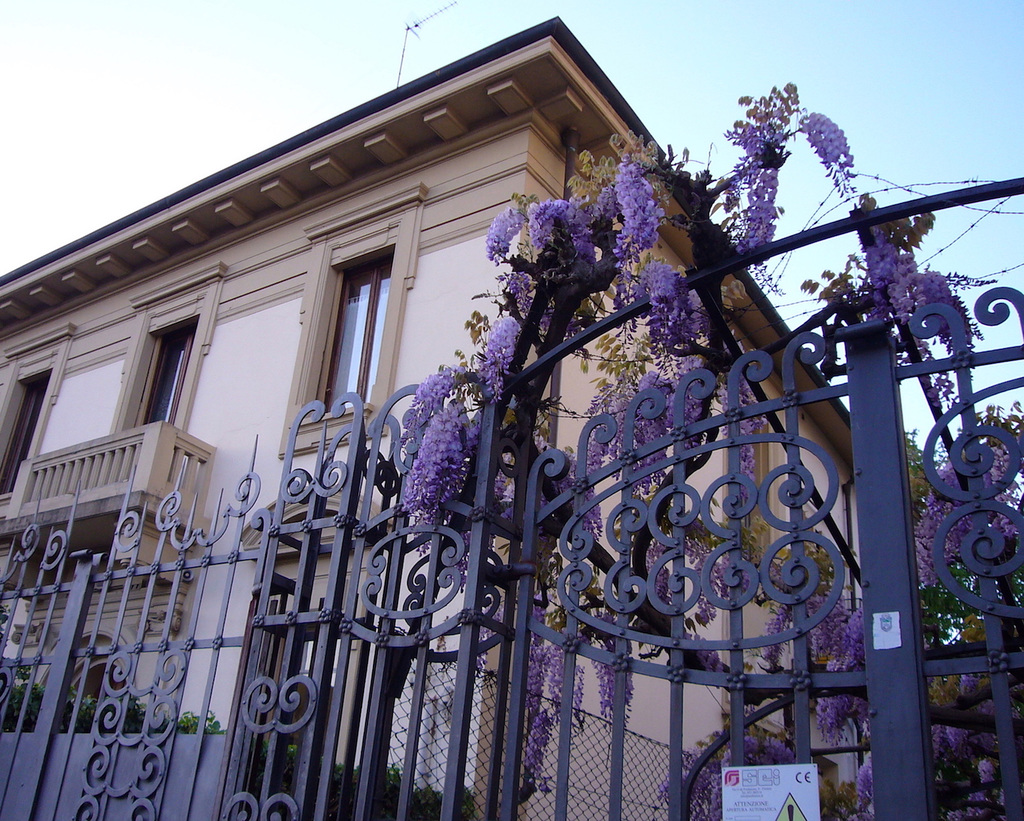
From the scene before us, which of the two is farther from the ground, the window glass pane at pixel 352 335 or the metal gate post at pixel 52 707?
the window glass pane at pixel 352 335

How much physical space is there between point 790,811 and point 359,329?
9.57 meters

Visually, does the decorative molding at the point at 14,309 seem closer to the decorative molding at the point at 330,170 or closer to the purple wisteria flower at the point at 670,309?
the decorative molding at the point at 330,170

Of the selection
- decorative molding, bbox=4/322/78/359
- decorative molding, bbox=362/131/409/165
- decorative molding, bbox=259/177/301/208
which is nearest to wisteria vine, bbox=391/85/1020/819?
decorative molding, bbox=362/131/409/165

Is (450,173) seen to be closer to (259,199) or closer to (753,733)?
(259,199)

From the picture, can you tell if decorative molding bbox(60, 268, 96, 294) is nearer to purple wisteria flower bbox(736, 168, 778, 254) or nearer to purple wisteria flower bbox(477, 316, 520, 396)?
purple wisteria flower bbox(477, 316, 520, 396)

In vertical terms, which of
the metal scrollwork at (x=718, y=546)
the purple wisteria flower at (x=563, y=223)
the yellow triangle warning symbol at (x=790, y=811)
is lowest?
the yellow triangle warning symbol at (x=790, y=811)

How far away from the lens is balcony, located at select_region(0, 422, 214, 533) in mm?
11258

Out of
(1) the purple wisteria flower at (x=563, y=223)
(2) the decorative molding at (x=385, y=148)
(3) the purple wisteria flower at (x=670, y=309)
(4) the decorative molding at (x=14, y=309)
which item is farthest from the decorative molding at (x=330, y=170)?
(3) the purple wisteria flower at (x=670, y=309)

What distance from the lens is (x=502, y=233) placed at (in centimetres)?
498

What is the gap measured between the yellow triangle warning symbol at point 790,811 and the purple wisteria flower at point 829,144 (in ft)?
8.09

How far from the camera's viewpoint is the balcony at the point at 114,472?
443 inches

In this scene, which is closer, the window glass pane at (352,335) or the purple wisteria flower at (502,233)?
the purple wisteria flower at (502,233)

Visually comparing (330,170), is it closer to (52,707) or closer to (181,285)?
(181,285)

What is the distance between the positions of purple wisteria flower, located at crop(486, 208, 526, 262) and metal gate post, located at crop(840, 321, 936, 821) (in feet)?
6.56
